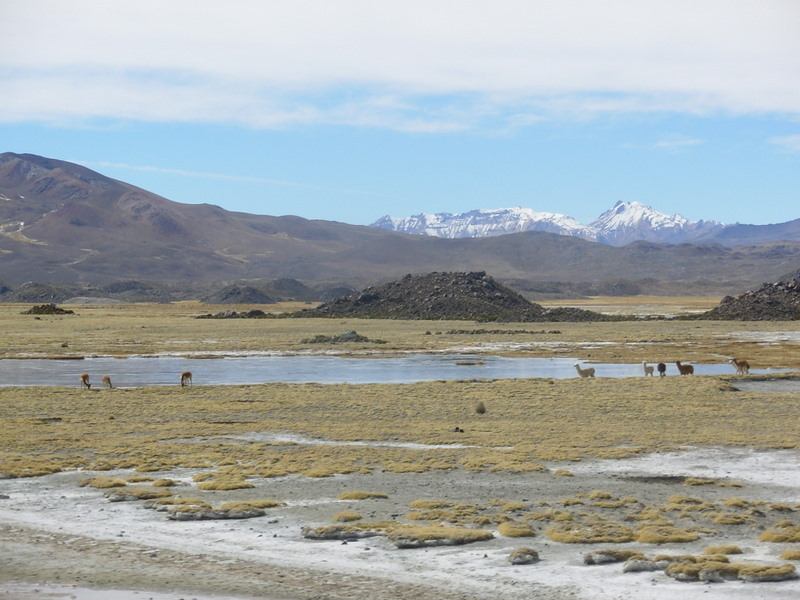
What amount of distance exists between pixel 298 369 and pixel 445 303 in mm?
56105

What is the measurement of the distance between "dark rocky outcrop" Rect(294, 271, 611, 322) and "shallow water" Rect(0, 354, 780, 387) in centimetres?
4287

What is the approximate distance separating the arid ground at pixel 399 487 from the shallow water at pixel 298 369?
4.70 meters

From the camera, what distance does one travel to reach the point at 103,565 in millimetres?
12836

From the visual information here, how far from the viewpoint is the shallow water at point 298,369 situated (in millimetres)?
41344

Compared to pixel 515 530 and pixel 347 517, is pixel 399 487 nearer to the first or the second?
pixel 347 517

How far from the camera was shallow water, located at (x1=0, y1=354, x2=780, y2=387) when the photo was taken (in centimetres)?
4134

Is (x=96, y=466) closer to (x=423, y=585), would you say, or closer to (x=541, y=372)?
(x=423, y=585)

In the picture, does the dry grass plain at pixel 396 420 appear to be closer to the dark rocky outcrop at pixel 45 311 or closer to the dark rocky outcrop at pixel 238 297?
the dark rocky outcrop at pixel 45 311

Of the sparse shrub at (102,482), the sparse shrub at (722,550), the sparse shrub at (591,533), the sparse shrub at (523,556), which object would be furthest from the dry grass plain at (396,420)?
the sparse shrub at (722,550)

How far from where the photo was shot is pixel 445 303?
102m

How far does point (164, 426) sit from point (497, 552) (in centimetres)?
1561

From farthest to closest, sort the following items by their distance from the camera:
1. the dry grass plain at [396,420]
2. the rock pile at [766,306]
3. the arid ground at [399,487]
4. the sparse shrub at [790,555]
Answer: the rock pile at [766,306] → the dry grass plain at [396,420] → the sparse shrub at [790,555] → the arid ground at [399,487]

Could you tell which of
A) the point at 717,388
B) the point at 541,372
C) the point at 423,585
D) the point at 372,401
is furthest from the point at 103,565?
the point at 541,372

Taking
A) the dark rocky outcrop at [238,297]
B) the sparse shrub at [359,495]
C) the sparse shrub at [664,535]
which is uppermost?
the dark rocky outcrop at [238,297]
